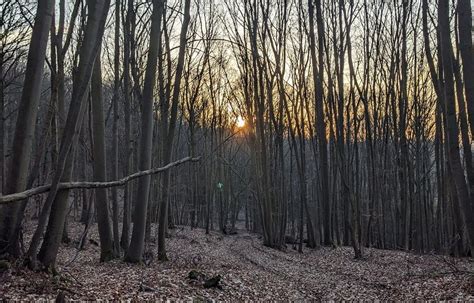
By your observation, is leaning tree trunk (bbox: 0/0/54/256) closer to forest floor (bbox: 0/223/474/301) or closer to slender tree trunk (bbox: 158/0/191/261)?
forest floor (bbox: 0/223/474/301)

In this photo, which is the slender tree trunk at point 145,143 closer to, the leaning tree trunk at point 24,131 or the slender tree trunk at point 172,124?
the slender tree trunk at point 172,124

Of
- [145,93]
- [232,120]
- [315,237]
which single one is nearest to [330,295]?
[145,93]

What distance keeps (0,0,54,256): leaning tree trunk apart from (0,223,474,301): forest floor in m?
0.66

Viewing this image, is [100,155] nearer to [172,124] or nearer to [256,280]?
[172,124]

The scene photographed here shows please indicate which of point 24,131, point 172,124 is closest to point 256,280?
point 172,124

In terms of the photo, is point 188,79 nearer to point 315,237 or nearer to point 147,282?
point 315,237

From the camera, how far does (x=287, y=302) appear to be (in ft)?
25.5

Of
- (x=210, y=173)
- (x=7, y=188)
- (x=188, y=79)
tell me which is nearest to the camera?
(x=7, y=188)

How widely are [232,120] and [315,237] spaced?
1443 centimetres

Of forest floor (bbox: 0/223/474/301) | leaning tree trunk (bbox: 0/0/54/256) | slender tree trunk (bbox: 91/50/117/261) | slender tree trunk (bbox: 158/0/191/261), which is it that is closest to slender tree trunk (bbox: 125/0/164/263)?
forest floor (bbox: 0/223/474/301)

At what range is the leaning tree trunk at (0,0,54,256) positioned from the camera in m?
6.43

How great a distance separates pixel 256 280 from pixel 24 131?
5691 mm

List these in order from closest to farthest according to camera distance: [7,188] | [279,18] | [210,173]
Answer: [7,188], [279,18], [210,173]

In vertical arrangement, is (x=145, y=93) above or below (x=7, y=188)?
above
